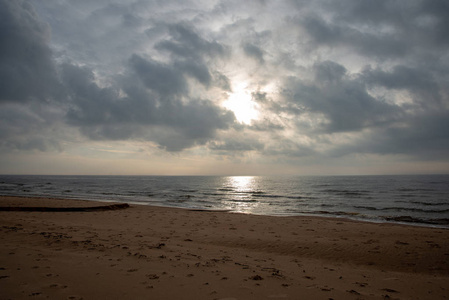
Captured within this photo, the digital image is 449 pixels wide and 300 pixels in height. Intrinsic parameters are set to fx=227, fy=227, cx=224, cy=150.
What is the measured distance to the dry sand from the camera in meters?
5.13

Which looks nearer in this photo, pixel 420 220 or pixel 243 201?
pixel 420 220

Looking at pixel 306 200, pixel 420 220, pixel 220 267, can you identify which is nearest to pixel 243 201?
pixel 306 200

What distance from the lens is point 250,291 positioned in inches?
209

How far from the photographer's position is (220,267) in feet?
22.6

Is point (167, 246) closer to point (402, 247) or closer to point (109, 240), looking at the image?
point (109, 240)

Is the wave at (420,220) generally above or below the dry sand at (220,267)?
below

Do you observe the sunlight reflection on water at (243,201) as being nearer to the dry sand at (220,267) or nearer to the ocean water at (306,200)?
the ocean water at (306,200)

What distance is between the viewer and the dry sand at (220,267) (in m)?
5.13

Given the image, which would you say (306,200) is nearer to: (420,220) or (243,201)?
(243,201)

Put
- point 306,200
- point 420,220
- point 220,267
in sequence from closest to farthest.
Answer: point 220,267 < point 420,220 < point 306,200

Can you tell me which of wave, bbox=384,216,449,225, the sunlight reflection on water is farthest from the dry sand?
the sunlight reflection on water

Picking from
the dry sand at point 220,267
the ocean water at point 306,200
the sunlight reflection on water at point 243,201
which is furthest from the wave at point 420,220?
the sunlight reflection on water at point 243,201

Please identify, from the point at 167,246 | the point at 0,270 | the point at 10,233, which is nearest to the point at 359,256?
the point at 167,246

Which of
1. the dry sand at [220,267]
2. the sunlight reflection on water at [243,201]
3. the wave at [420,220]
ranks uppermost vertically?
the dry sand at [220,267]
